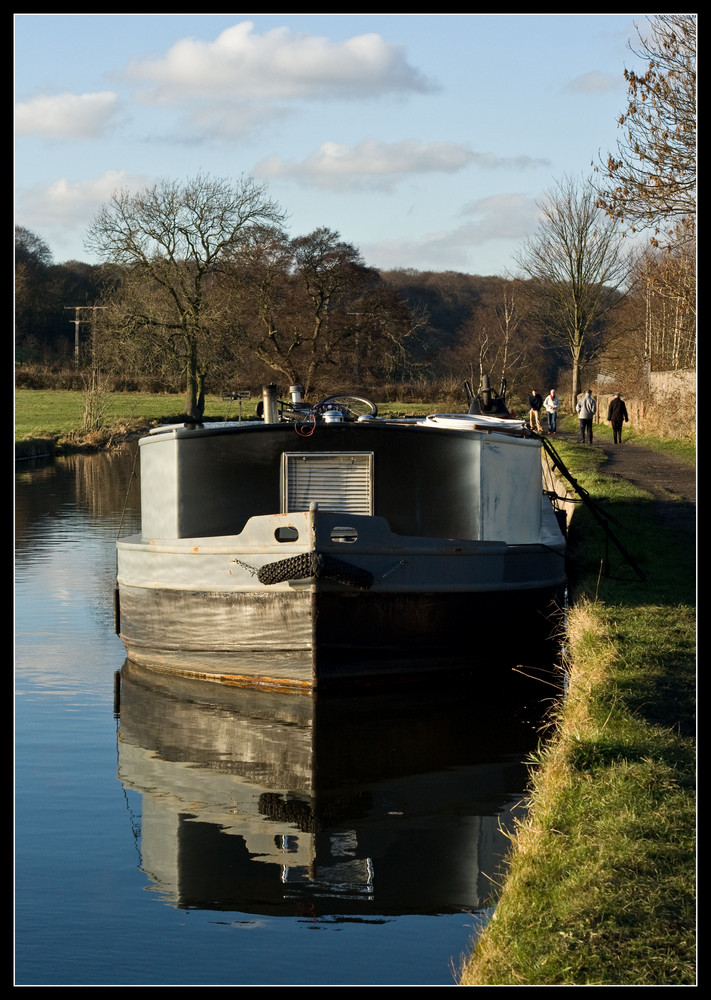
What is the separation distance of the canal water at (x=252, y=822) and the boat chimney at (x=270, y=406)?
2712 millimetres

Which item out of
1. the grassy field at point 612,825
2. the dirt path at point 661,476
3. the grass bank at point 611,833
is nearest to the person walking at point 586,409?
the dirt path at point 661,476

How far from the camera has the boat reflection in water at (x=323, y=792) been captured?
6.05m

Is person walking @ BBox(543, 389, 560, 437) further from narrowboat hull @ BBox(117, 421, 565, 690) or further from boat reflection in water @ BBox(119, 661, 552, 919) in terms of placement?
boat reflection in water @ BBox(119, 661, 552, 919)

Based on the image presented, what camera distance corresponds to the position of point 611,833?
536 cm

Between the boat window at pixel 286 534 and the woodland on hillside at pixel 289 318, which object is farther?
the woodland on hillside at pixel 289 318

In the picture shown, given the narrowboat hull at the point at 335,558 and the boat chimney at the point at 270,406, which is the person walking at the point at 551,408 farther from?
the boat chimney at the point at 270,406

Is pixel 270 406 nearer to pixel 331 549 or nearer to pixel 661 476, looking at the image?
pixel 331 549

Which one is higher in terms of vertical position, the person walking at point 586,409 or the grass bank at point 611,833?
the person walking at point 586,409

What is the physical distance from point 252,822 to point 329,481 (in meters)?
4.21

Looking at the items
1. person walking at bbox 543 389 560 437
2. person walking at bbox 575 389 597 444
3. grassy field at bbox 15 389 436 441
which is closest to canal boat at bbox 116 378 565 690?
person walking at bbox 575 389 597 444

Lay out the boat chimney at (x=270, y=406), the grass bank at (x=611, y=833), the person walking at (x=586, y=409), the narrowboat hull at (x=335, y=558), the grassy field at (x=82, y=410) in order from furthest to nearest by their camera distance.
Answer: the grassy field at (x=82, y=410) → the person walking at (x=586, y=409) → the boat chimney at (x=270, y=406) → the narrowboat hull at (x=335, y=558) → the grass bank at (x=611, y=833)

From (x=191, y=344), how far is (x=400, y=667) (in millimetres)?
41545
